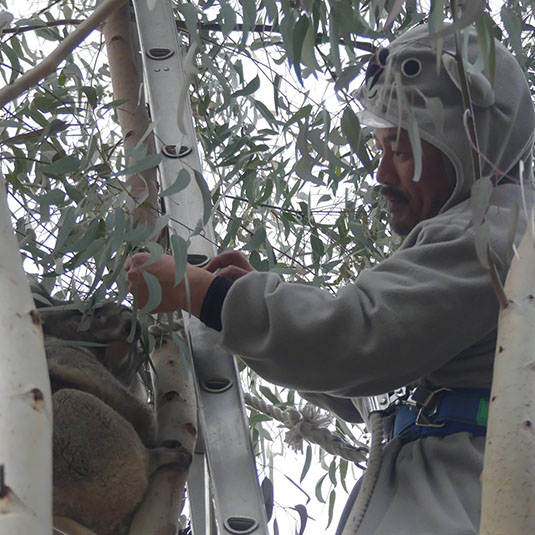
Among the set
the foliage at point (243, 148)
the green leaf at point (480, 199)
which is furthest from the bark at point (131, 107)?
the green leaf at point (480, 199)

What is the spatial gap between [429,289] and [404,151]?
43cm

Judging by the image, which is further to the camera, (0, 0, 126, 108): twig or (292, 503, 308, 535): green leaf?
(292, 503, 308, 535): green leaf

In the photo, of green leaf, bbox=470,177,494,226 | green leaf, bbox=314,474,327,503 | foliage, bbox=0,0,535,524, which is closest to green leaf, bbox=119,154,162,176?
foliage, bbox=0,0,535,524

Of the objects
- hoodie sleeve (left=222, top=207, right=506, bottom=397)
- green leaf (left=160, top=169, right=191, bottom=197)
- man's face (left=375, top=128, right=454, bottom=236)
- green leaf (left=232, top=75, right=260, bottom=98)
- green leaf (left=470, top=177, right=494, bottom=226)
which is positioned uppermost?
green leaf (left=232, top=75, right=260, bottom=98)

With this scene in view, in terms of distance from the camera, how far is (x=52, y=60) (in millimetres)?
1265

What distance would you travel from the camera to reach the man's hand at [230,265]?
1.70 metres

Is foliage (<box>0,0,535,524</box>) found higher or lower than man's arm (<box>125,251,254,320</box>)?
higher

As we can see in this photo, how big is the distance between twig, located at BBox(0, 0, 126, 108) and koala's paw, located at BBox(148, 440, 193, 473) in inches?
27.4

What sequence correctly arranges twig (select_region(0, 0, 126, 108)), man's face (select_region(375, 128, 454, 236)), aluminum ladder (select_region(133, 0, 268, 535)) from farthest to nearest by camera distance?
man's face (select_region(375, 128, 454, 236))
aluminum ladder (select_region(133, 0, 268, 535))
twig (select_region(0, 0, 126, 108))

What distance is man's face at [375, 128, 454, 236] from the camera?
1852 millimetres

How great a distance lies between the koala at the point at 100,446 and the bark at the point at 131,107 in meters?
0.21

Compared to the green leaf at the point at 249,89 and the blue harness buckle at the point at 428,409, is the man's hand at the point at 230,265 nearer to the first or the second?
the blue harness buckle at the point at 428,409

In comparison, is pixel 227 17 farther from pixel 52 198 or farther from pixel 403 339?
pixel 403 339

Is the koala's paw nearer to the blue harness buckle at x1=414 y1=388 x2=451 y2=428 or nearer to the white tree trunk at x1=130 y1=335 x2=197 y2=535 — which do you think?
the white tree trunk at x1=130 y1=335 x2=197 y2=535
